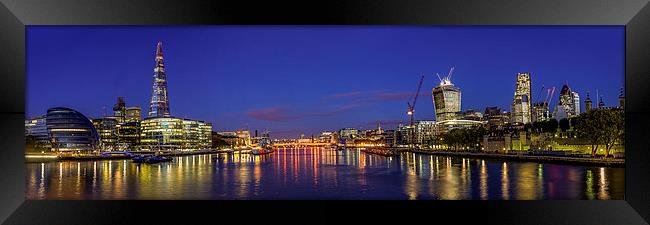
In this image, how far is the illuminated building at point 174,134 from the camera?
105 feet

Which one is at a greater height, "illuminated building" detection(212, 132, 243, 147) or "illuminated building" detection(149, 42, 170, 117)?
"illuminated building" detection(149, 42, 170, 117)

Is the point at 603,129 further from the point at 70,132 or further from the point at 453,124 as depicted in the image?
the point at 70,132

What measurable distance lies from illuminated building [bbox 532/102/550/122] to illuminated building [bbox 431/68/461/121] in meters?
5.71

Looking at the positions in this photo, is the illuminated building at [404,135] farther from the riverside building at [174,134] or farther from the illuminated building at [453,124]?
the riverside building at [174,134]

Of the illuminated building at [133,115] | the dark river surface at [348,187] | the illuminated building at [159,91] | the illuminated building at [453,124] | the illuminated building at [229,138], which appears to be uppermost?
the illuminated building at [159,91]

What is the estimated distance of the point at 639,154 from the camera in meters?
6.12

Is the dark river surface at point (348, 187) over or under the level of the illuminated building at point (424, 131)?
under

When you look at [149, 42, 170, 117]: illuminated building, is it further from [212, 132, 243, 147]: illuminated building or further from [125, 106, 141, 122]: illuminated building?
[125, 106, 141, 122]: illuminated building

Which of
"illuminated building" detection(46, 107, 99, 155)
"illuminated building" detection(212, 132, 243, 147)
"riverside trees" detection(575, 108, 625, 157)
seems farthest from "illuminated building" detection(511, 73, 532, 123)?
"illuminated building" detection(46, 107, 99, 155)

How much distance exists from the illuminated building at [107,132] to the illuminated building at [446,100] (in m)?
24.7

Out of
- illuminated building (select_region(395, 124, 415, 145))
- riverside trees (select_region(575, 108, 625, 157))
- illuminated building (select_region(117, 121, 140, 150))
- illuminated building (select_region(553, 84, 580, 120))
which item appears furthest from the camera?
illuminated building (select_region(395, 124, 415, 145))

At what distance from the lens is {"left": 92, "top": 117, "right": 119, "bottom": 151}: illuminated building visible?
127ft
